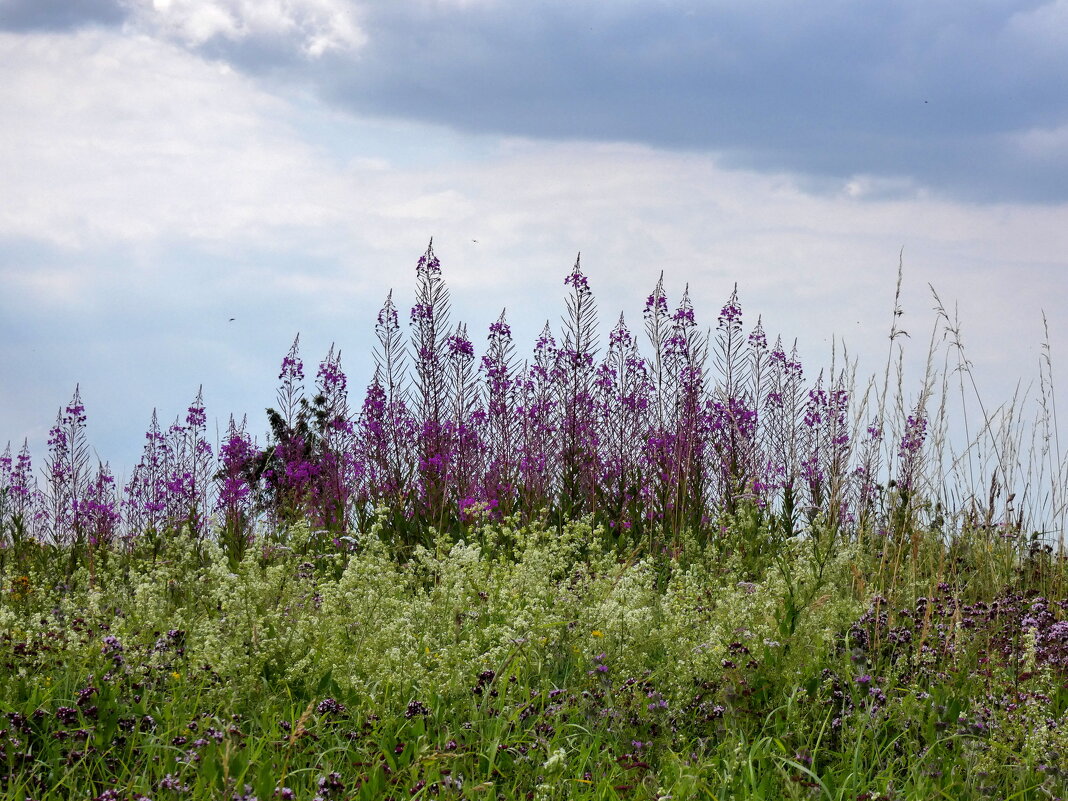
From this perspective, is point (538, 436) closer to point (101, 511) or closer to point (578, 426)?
point (578, 426)

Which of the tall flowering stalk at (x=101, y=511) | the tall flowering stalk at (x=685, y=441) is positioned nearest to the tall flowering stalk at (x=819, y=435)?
the tall flowering stalk at (x=685, y=441)

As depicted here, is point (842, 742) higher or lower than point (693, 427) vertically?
lower

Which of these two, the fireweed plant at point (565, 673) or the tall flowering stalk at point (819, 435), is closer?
the fireweed plant at point (565, 673)

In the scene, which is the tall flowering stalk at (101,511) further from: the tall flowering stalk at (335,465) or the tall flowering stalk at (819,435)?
the tall flowering stalk at (819,435)

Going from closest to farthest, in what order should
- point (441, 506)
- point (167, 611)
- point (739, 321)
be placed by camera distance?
point (167, 611)
point (441, 506)
point (739, 321)

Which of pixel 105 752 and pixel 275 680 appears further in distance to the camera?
pixel 275 680

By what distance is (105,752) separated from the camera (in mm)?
3057

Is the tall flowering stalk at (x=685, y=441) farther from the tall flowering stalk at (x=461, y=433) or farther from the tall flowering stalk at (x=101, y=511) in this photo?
the tall flowering stalk at (x=101, y=511)

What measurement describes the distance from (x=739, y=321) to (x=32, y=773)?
686cm

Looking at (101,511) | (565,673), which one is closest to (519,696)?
(565,673)

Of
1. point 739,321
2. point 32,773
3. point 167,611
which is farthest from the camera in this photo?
point 739,321

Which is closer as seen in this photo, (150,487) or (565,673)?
(565,673)

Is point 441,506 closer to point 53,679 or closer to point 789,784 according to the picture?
point 53,679

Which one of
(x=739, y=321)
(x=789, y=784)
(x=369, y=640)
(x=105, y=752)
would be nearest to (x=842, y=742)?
(x=789, y=784)
